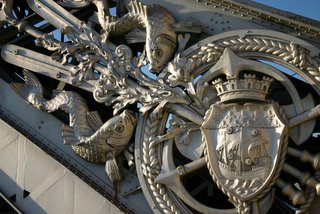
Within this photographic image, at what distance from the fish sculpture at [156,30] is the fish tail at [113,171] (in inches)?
66.0

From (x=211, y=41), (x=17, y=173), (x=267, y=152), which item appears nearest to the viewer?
(x=267, y=152)

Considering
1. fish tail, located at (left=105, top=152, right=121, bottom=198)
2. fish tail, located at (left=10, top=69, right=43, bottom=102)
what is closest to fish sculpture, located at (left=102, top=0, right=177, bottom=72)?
fish tail, located at (left=105, top=152, right=121, bottom=198)

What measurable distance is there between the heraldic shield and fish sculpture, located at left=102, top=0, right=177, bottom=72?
57.7 inches

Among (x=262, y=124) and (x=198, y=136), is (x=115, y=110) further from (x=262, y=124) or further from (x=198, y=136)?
(x=262, y=124)

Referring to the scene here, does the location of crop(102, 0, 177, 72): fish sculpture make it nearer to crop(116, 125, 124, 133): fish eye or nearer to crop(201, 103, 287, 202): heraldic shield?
crop(116, 125, 124, 133): fish eye

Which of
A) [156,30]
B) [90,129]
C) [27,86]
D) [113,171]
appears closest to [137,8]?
[156,30]

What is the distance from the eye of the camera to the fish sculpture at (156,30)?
14.0 metres

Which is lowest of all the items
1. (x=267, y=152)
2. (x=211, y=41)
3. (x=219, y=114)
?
(x=267, y=152)

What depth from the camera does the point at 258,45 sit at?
13.3 meters

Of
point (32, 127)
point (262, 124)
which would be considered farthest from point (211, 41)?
point (32, 127)

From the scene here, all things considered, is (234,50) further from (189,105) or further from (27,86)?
(27,86)

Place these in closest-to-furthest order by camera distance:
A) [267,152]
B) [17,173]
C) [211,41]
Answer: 1. [267,152]
2. [211,41]
3. [17,173]

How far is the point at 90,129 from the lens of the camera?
1438cm

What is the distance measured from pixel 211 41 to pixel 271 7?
3.80 ft
